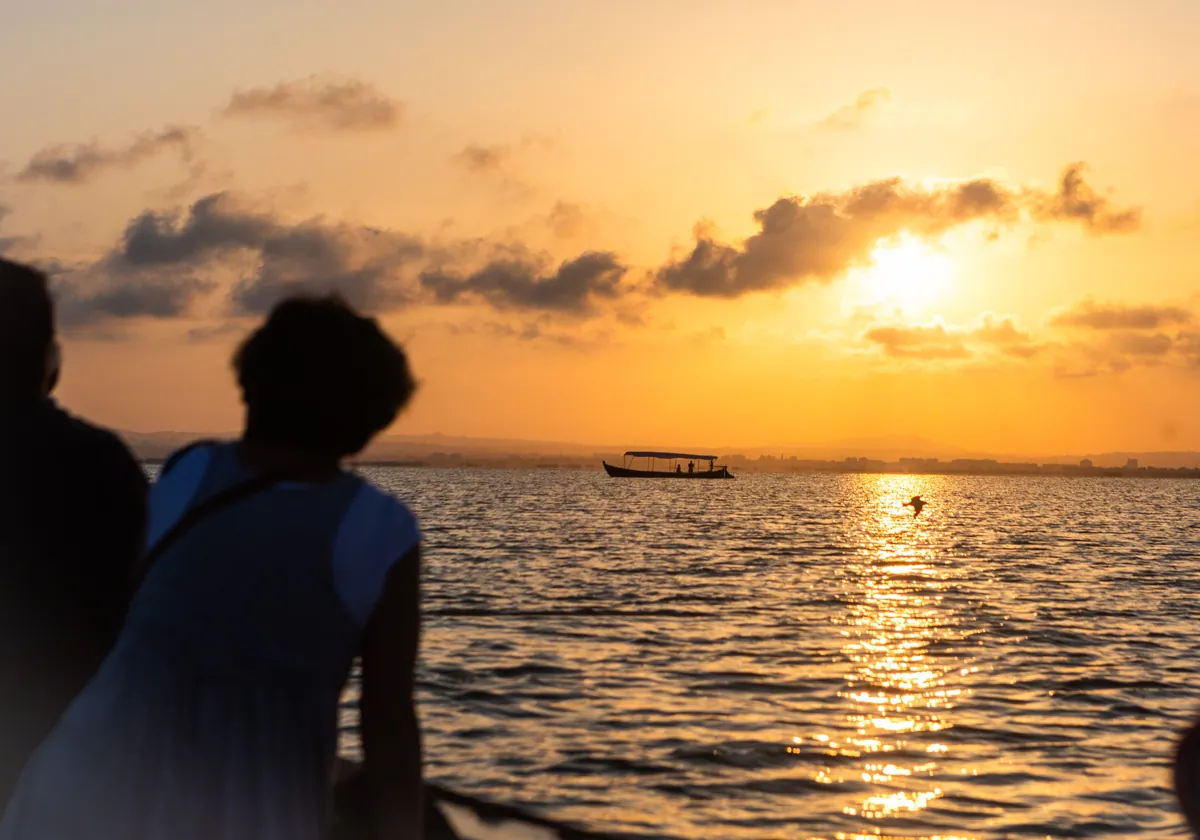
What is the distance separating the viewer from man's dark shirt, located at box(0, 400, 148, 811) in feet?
12.0

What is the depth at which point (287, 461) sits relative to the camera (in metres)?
2.85

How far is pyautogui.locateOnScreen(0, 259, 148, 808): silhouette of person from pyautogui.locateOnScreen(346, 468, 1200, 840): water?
3036 millimetres

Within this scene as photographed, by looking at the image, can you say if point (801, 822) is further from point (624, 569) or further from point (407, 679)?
point (624, 569)

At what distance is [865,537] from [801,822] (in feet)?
193

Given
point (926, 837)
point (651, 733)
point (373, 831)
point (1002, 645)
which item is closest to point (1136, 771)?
point (926, 837)

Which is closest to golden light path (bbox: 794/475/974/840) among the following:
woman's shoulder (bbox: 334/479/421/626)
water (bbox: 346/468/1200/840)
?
water (bbox: 346/468/1200/840)

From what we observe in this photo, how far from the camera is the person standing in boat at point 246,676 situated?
2688mm

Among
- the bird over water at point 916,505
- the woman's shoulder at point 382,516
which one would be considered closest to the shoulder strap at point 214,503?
the woman's shoulder at point 382,516

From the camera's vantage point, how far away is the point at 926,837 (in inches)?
456

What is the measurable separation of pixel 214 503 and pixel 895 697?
16920 mm

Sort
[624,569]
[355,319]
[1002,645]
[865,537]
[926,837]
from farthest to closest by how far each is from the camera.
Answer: [865,537] < [624,569] < [1002,645] < [926,837] < [355,319]

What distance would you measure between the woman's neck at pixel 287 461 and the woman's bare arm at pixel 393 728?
Answer: 1.01 feet

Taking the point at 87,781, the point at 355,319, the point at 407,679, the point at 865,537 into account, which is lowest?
the point at 865,537

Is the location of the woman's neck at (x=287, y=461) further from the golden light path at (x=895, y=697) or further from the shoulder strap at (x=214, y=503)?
the golden light path at (x=895, y=697)
